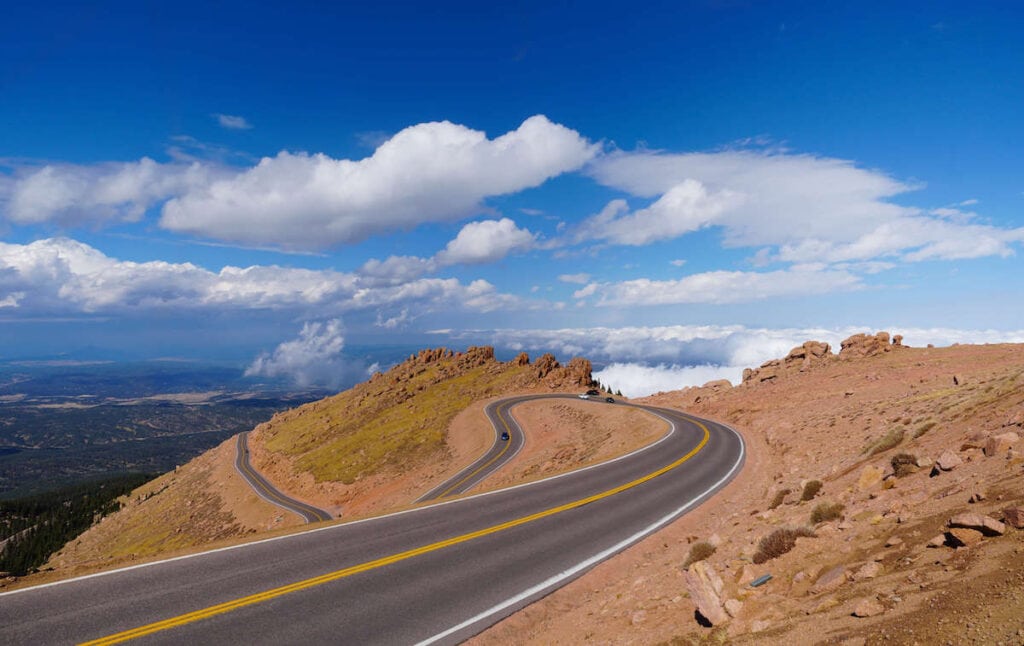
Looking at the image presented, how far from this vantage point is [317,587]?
12406 millimetres

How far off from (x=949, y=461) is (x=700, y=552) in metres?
6.47

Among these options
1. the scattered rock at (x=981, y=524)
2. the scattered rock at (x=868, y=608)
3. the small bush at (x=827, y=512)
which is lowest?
the small bush at (x=827, y=512)

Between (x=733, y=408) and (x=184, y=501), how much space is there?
102 metres

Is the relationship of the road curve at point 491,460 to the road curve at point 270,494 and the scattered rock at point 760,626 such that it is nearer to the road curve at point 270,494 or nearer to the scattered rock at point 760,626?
the road curve at point 270,494

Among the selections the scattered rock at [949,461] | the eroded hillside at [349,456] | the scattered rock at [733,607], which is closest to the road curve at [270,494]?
the eroded hillside at [349,456]

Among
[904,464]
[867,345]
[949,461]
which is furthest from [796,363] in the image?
[949,461]

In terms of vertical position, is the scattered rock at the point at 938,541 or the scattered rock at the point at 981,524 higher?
the scattered rock at the point at 981,524

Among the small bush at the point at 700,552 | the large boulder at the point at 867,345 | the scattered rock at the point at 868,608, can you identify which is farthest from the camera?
the large boulder at the point at 867,345

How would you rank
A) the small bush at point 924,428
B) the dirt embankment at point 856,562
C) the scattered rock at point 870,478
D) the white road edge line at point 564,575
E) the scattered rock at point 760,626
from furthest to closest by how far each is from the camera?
the small bush at point 924,428 → the scattered rock at point 870,478 → the white road edge line at point 564,575 → the scattered rock at point 760,626 → the dirt embankment at point 856,562

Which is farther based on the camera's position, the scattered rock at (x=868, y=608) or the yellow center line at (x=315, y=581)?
the yellow center line at (x=315, y=581)

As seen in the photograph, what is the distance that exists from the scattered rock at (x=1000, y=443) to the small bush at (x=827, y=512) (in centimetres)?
349

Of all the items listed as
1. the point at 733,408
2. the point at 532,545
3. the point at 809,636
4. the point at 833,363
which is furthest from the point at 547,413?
the point at 809,636

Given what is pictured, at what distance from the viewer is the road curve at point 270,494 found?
64.1 meters

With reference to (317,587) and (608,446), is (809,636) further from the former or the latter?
(608,446)
